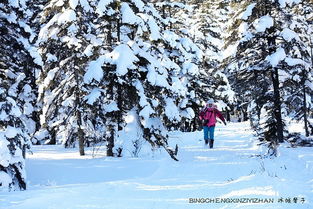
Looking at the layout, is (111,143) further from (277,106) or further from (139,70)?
(277,106)

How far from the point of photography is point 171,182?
340 inches

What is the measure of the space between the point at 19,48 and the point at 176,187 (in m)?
7.94

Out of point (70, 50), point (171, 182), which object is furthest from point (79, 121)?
A: point (171, 182)

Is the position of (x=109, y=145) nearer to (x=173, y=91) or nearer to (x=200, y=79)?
(x=173, y=91)

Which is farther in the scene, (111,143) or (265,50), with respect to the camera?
(265,50)

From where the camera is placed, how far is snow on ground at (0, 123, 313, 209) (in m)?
6.23

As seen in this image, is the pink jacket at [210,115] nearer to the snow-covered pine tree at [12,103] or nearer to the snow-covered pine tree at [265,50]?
the snow-covered pine tree at [265,50]

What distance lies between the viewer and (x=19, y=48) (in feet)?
42.0

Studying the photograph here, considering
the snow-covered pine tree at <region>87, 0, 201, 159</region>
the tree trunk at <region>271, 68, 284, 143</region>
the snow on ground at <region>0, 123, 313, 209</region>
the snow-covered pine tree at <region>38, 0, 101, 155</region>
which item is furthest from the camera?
the tree trunk at <region>271, 68, 284, 143</region>

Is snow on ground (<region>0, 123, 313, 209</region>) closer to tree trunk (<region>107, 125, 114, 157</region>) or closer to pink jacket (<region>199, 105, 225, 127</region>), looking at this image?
tree trunk (<region>107, 125, 114, 157</region>)

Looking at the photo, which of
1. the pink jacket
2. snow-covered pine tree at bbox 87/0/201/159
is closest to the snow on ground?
snow-covered pine tree at bbox 87/0/201/159

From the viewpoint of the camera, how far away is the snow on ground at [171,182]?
6227mm

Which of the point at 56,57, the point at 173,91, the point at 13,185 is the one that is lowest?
the point at 13,185

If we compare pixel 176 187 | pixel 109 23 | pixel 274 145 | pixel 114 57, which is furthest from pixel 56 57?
pixel 176 187
